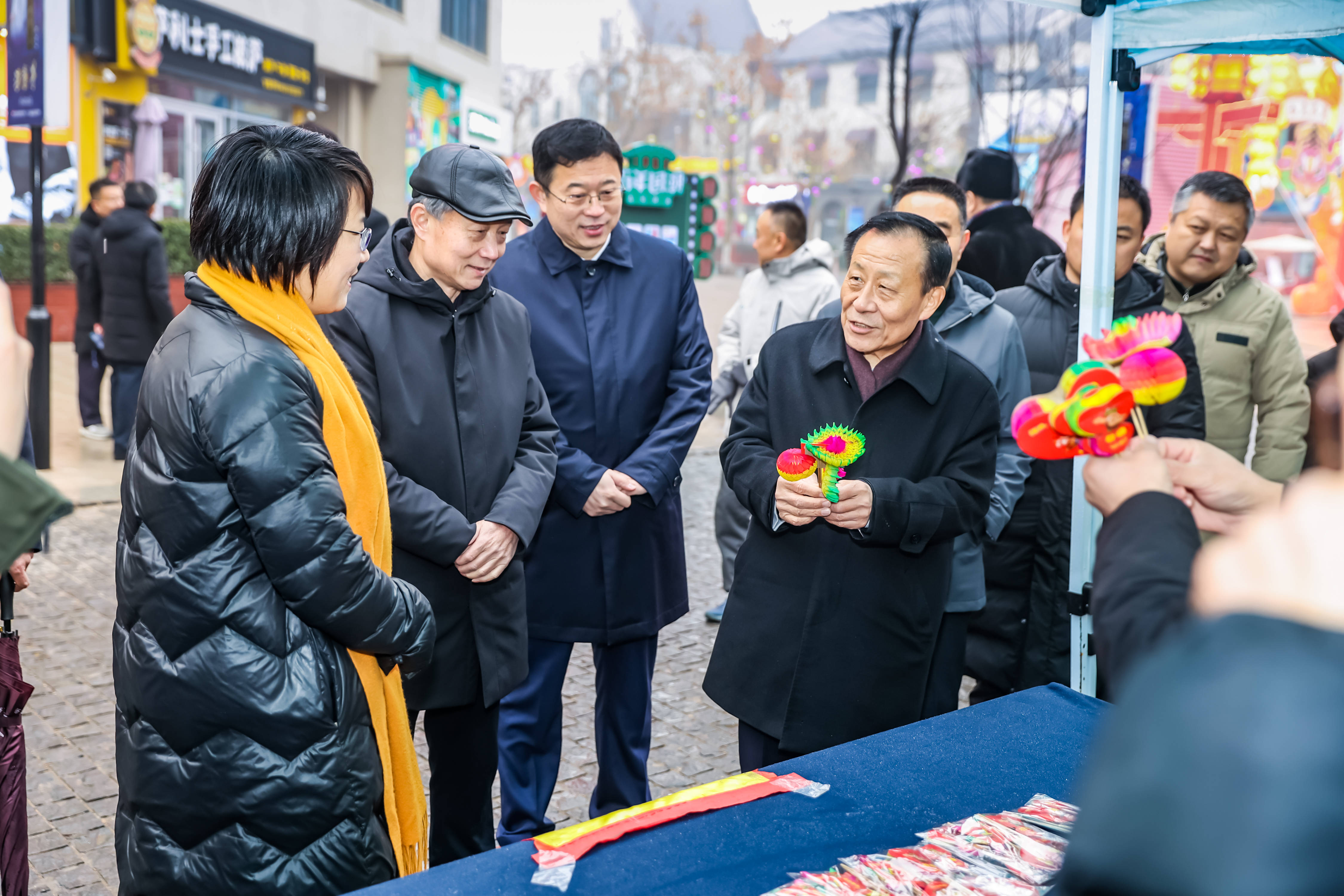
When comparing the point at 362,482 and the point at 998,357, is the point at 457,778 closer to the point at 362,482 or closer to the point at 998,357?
the point at 362,482

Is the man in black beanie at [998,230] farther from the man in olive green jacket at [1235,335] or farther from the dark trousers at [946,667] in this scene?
the dark trousers at [946,667]

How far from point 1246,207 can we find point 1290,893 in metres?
3.78

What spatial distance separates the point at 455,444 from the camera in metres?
2.71

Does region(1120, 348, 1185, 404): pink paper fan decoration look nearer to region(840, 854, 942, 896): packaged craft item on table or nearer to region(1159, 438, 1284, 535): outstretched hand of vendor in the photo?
region(1159, 438, 1284, 535): outstretched hand of vendor

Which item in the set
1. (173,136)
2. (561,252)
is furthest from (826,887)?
(173,136)

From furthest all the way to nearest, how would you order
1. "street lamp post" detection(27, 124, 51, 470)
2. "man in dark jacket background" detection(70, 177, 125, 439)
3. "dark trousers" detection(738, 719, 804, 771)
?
"man in dark jacket background" detection(70, 177, 125, 439)
"street lamp post" detection(27, 124, 51, 470)
"dark trousers" detection(738, 719, 804, 771)

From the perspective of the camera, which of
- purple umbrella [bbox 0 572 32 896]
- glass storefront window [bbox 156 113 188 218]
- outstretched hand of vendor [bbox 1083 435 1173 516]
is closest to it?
outstretched hand of vendor [bbox 1083 435 1173 516]

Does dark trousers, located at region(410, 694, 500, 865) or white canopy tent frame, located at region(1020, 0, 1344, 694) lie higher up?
Result: white canopy tent frame, located at region(1020, 0, 1344, 694)

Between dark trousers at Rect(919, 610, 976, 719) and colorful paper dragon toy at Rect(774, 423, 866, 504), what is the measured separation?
2.15ft

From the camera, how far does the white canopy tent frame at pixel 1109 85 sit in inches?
115

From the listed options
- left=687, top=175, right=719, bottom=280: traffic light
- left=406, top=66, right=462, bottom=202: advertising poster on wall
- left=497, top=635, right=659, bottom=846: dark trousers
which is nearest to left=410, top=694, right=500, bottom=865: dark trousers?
left=497, top=635, right=659, bottom=846: dark trousers

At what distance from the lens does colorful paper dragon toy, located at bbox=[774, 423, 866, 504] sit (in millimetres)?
2359

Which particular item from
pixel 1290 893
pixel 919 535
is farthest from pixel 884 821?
pixel 1290 893

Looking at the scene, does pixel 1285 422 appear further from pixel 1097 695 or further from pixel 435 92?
pixel 435 92
